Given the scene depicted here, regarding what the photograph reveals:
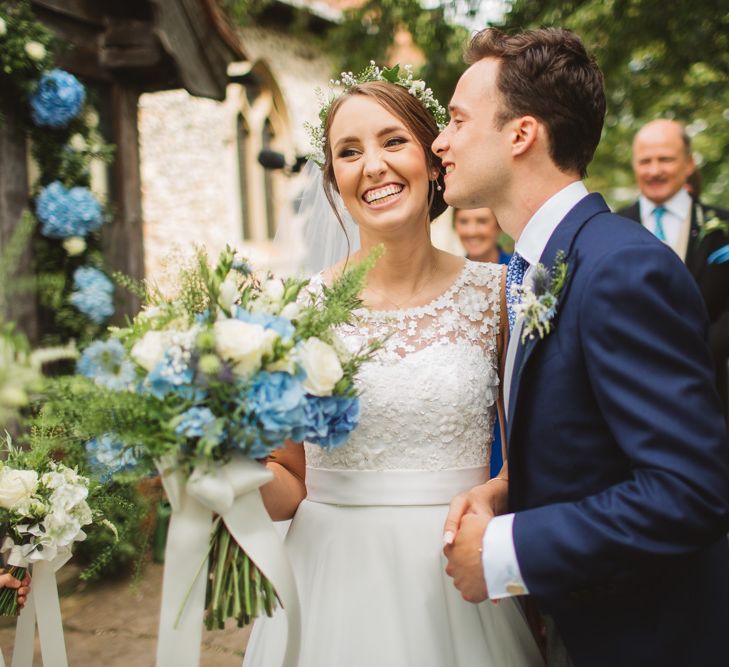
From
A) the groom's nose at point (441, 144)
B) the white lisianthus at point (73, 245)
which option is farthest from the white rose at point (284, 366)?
the white lisianthus at point (73, 245)

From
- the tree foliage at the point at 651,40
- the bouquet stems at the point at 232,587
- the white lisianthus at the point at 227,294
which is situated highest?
the tree foliage at the point at 651,40

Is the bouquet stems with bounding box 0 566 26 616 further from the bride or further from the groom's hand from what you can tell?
the groom's hand

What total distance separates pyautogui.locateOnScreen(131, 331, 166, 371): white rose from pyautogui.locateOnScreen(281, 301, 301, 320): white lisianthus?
0.88ft

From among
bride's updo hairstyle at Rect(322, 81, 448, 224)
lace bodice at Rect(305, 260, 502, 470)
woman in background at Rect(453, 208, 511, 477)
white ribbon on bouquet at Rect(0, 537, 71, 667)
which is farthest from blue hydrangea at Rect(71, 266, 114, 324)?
lace bodice at Rect(305, 260, 502, 470)

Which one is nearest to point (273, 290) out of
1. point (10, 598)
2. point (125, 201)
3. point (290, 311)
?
point (290, 311)

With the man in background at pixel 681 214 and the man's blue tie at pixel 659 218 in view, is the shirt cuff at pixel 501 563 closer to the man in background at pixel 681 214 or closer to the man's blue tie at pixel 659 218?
the man in background at pixel 681 214

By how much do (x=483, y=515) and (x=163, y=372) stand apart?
883 millimetres

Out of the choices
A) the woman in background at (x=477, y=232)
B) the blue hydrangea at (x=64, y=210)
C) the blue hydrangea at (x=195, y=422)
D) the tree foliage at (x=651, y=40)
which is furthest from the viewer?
the tree foliage at (x=651, y=40)

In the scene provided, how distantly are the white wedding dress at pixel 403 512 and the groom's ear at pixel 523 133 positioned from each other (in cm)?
60

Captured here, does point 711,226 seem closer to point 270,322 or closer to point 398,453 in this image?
point 398,453

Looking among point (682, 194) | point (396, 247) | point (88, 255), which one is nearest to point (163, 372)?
point (396, 247)

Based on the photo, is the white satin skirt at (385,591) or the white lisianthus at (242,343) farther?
the white satin skirt at (385,591)

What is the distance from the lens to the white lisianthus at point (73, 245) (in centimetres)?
527

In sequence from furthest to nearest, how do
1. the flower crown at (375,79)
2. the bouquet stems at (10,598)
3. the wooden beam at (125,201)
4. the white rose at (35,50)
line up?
the wooden beam at (125,201)
the white rose at (35,50)
the flower crown at (375,79)
the bouquet stems at (10,598)
